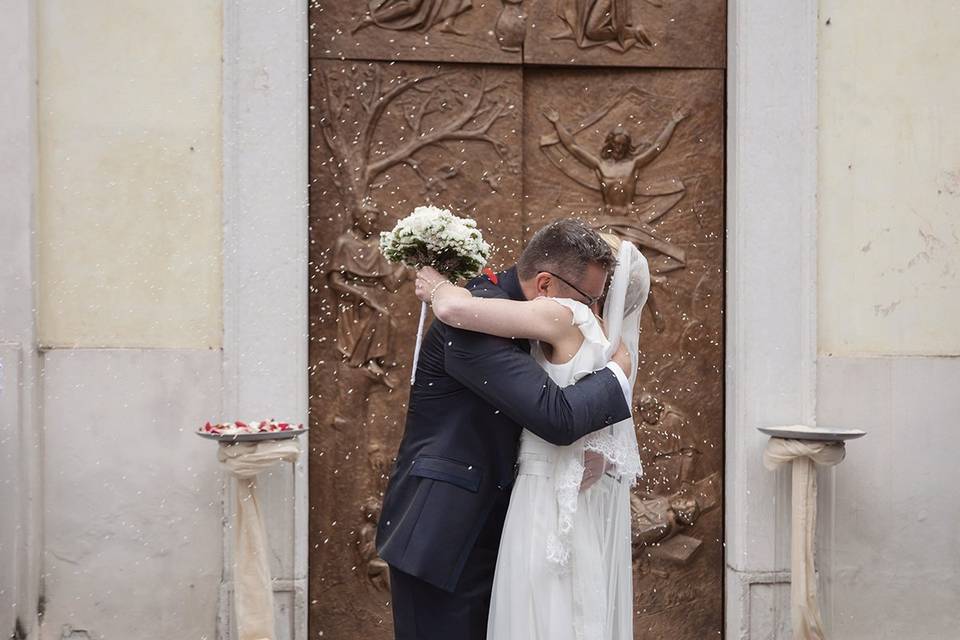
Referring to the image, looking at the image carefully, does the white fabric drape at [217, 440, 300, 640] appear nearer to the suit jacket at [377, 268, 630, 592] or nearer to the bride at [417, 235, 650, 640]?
the suit jacket at [377, 268, 630, 592]

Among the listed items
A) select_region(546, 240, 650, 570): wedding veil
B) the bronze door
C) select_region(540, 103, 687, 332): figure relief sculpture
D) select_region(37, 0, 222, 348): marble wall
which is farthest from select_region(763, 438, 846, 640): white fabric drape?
select_region(37, 0, 222, 348): marble wall

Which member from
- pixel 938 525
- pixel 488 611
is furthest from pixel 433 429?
pixel 938 525

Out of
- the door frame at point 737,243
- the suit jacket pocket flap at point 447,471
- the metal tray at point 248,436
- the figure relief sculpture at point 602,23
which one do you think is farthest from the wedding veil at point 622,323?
the figure relief sculpture at point 602,23

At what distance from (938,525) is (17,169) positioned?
190 inches

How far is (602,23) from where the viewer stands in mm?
6996

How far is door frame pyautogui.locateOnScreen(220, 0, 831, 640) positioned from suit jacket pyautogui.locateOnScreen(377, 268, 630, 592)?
7.46 feet

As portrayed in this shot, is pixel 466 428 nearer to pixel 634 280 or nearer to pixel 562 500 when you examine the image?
pixel 562 500

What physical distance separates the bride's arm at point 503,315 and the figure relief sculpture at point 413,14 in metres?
2.92

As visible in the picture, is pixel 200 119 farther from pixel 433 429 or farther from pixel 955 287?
pixel 955 287

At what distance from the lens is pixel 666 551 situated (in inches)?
281

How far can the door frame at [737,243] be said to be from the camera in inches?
256

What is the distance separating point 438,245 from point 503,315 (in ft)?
1.36

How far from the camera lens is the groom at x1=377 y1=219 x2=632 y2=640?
4160 millimetres

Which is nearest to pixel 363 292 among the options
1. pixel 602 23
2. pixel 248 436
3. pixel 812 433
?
pixel 248 436
